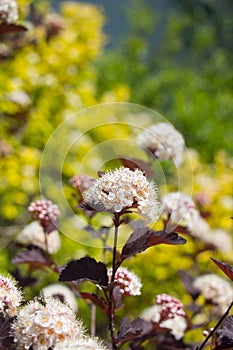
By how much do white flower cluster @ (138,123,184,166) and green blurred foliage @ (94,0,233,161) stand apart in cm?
209

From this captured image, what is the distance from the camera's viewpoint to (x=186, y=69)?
224 inches

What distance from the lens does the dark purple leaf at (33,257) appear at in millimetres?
1255

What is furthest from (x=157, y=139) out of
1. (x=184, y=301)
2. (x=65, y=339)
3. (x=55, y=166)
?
(x=55, y=166)

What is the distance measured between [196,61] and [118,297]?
18.5 feet

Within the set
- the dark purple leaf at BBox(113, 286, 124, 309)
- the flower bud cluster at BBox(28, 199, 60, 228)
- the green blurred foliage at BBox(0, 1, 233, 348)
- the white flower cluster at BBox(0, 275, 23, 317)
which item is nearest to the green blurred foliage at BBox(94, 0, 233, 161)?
the green blurred foliage at BBox(0, 1, 233, 348)

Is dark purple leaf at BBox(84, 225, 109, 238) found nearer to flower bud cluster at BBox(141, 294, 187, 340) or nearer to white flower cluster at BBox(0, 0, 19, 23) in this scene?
flower bud cluster at BBox(141, 294, 187, 340)

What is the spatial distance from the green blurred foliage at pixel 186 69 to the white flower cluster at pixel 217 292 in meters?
2.10

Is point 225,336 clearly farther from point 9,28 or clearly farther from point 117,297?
point 9,28

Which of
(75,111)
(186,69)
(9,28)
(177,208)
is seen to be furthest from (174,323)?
(186,69)

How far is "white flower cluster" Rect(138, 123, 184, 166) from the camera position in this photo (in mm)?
1362

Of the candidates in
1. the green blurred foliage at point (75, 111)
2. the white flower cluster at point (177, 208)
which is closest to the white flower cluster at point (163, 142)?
the white flower cluster at point (177, 208)

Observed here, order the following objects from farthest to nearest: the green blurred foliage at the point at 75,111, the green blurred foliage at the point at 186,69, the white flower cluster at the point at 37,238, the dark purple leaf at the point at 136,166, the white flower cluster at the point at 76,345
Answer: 1. the green blurred foliage at the point at 186,69
2. the green blurred foliage at the point at 75,111
3. the white flower cluster at the point at 37,238
4. the dark purple leaf at the point at 136,166
5. the white flower cluster at the point at 76,345

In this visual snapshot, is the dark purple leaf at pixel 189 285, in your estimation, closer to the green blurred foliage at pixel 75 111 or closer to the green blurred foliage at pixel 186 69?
the green blurred foliage at pixel 75 111

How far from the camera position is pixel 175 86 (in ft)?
15.9
